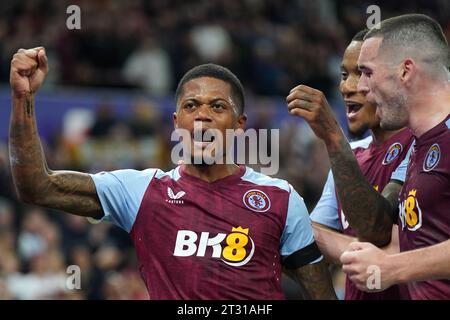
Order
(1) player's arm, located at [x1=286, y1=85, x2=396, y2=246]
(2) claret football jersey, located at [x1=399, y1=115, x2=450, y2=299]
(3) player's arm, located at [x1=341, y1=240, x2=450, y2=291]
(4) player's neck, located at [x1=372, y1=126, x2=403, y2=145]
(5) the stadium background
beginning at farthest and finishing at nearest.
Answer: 1. (5) the stadium background
2. (4) player's neck, located at [x1=372, y1=126, x2=403, y2=145]
3. (1) player's arm, located at [x1=286, y1=85, x2=396, y2=246]
4. (2) claret football jersey, located at [x1=399, y1=115, x2=450, y2=299]
5. (3) player's arm, located at [x1=341, y1=240, x2=450, y2=291]

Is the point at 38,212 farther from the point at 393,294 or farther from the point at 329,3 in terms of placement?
the point at 329,3

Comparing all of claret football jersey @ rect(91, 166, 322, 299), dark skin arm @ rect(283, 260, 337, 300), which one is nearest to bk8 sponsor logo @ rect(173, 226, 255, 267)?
claret football jersey @ rect(91, 166, 322, 299)

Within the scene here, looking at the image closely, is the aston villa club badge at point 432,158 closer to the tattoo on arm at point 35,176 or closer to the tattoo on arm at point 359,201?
the tattoo on arm at point 359,201

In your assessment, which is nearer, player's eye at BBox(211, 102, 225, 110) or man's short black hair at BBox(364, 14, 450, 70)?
man's short black hair at BBox(364, 14, 450, 70)

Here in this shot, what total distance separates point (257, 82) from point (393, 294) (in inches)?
333

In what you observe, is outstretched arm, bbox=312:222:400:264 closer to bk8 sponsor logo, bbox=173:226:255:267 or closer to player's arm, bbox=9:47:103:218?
bk8 sponsor logo, bbox=173:226:255:267

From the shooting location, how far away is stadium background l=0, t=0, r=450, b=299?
33.1ft

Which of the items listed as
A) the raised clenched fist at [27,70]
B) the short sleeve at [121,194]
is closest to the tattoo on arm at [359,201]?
the short sleeve at [121,194]

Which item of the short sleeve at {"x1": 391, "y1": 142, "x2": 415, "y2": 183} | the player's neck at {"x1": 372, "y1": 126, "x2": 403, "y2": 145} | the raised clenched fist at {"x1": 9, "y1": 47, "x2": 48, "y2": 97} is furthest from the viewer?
the player's neck at {"x1": 372, "y1": 126, "x2": 403, "y2": 145}

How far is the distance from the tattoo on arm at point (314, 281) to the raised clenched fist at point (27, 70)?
67.0 inches

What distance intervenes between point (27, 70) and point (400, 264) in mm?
1899

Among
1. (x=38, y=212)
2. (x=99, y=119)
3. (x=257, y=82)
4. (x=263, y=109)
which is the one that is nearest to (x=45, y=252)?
(x=38, y=212)

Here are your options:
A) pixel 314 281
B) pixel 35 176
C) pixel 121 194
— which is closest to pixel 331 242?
pixel 314 281

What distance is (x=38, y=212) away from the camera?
10.4 metres
